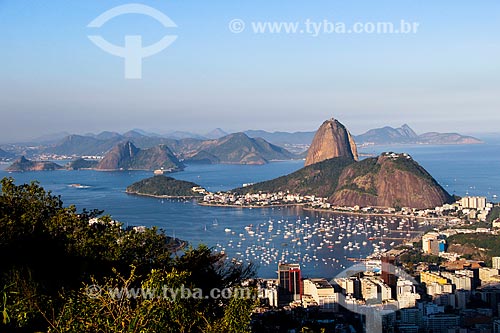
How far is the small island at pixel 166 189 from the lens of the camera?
81.0 ft

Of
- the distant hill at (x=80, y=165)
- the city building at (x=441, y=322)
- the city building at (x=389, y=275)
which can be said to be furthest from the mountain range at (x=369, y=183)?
the distant hill at (x=80, y=165)

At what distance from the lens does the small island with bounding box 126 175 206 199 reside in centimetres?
2469

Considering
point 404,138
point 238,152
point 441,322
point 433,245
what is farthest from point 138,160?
point 404,138

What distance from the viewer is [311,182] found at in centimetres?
2503

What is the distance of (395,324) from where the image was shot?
5.99 m

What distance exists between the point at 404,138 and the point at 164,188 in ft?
183

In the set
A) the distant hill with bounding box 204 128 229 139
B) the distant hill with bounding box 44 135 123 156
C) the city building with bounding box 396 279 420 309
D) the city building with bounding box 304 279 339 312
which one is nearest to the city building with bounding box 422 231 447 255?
the city building with bounding box 396 279 420 309

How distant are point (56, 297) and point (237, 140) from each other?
49.0 meters

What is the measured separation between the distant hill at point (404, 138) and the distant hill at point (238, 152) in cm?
2319

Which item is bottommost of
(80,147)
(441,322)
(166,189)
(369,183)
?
(441,322)

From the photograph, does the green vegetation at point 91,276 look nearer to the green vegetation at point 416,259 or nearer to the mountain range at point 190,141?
the green vegetation at point 416,259

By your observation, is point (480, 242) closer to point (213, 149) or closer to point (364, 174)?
point (364, 174)

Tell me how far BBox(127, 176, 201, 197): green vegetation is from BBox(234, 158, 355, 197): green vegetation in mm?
2074

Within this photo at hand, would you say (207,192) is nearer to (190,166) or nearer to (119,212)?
(119,212)
